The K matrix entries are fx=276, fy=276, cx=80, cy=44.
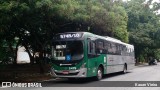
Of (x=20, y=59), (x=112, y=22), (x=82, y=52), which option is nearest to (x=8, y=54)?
(x=82, y=52)

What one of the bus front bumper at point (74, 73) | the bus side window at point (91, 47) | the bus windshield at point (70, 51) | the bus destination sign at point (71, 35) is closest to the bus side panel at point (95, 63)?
the bus side window at point (91, 47)

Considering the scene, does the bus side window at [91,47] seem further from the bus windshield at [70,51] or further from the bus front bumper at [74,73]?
the bus front bumper at [74,73]

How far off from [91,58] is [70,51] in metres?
1.55

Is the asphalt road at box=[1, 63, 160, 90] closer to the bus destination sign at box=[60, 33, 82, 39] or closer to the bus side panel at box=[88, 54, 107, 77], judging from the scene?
the bus side panel at box=[88, 54, 107, 77]

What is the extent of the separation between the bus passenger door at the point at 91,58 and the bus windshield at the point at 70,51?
2.17 feet

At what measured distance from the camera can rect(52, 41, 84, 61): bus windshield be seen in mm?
16328

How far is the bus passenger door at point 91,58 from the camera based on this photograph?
16.8 m

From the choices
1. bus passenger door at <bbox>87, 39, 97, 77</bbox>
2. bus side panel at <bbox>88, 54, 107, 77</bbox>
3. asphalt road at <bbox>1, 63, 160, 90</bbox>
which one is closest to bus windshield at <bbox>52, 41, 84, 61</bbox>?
bus passenger door at <bbox>87, 39, 97, 77</bbox>

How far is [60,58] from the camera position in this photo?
16531 millimetres

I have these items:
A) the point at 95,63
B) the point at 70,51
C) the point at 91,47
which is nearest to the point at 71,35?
the point at 70,51

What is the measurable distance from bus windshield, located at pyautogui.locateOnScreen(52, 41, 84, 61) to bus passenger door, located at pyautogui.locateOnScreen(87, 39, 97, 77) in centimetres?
66

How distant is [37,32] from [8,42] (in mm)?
2403

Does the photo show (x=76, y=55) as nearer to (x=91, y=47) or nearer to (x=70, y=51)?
(x=70, y=51)

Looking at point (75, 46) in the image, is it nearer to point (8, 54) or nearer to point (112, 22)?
point (8, 54)
